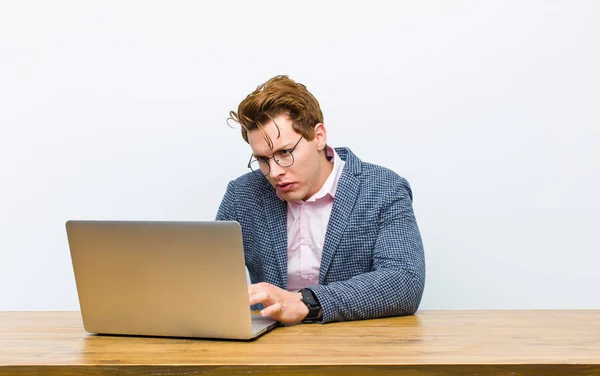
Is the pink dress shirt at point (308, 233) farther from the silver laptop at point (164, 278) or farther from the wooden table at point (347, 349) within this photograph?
the silver laptop at point (164, 278)

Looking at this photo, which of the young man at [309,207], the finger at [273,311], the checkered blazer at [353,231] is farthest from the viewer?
the young man at [309,207]

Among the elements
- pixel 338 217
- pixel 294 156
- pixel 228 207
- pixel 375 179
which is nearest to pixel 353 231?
pixel 338 217

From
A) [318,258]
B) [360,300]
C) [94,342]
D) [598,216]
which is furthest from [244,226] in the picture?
[598,216]

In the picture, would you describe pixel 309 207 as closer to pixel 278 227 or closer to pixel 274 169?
pixel 278 227

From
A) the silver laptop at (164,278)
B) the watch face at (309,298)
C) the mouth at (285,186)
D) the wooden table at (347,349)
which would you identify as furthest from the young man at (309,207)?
the silver laptop at (164,278)

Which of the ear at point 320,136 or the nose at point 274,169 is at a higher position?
the ear at point 320,136

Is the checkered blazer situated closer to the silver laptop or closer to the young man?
the young man

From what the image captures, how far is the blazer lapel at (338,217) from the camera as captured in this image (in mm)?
2393

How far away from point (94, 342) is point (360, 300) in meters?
0.63

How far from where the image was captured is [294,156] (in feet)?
7.75

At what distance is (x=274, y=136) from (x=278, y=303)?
0.62 meters

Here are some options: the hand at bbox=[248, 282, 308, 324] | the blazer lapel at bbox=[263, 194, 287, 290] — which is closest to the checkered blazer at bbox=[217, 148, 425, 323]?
the blazer lapel at bbox=[263, 194, 287, 290]

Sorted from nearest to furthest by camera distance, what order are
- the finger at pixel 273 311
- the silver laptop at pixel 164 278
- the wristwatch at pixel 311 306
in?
→ the silver laptop at pixel 164 278 < the finger at pixel 273 311 < the wristwatch at pixel 311 306

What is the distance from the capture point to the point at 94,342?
1762 mm
